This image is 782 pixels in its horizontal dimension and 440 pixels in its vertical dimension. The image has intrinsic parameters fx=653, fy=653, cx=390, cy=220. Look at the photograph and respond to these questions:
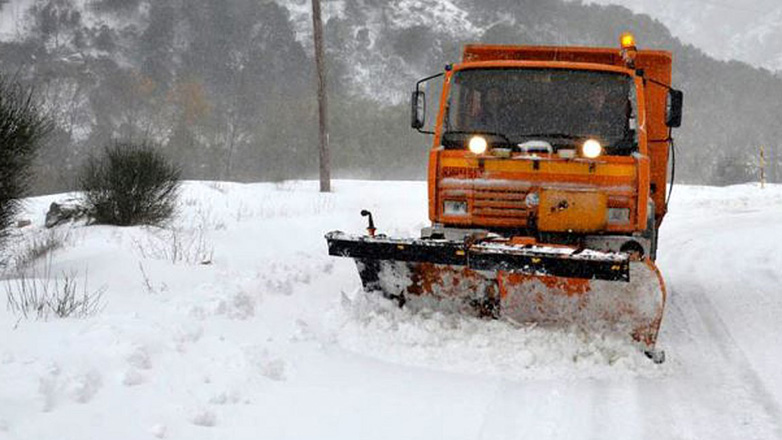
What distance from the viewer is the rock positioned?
12125 mm

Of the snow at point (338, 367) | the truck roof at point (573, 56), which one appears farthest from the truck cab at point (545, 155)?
the truck roof at point (573, 56)

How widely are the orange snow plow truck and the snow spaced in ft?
0.76

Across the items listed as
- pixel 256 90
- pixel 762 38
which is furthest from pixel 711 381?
pixel 762 38

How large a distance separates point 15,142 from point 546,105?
5.41 m

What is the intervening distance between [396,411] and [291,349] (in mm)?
1250

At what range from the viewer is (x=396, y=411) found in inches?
150

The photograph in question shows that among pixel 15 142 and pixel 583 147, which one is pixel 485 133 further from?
pixel 15 142

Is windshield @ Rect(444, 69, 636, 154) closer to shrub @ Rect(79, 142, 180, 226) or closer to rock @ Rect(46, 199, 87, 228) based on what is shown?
shrub @ Rect(79, 142, 180, 226)

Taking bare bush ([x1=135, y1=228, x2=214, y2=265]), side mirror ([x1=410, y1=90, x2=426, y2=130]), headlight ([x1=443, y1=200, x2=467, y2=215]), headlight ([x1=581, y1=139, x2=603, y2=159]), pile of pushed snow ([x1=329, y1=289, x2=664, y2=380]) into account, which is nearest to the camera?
pile of pushed snow ([x1=329, y1=289, x2=664, y2=380])

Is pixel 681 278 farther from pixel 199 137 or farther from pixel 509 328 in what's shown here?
pixel 199 137

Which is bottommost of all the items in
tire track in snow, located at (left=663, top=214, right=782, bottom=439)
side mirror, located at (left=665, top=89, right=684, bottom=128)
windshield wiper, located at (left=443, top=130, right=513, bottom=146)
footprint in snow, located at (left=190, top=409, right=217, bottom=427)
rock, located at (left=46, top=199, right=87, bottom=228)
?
tire track in snow, located at (left=663, top=214, right=782, bottom=439)

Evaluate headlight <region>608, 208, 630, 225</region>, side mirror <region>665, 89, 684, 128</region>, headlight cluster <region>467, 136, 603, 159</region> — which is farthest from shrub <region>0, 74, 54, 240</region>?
side mirror <region>665, 89, 684, 128</region>

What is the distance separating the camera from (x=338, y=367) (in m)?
4.52

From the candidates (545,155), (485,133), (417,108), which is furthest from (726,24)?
(545,155)
